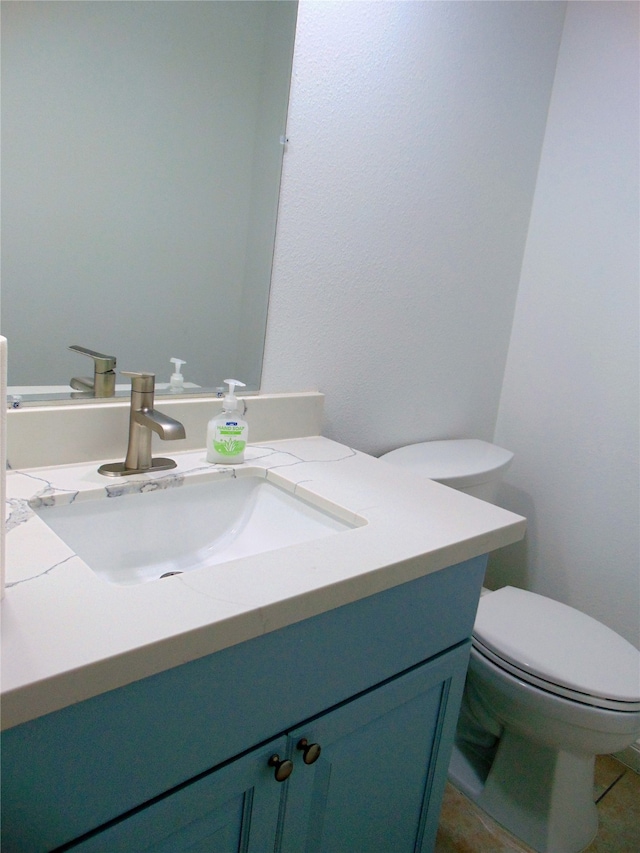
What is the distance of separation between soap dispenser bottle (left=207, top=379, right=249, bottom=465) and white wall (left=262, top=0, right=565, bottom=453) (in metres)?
0.21

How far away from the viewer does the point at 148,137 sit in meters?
1.07

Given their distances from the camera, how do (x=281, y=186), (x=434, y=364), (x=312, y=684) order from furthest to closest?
(x=434, y=364), (x=281, y=186), (x=312, y=684)

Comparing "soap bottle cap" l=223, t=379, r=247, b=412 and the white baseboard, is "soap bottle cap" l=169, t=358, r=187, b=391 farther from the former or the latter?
the white baseboard

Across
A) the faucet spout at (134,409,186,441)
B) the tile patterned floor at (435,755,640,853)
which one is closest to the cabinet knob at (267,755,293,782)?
the faucet spout at (134,409,186,441)

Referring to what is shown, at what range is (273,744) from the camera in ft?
2.65

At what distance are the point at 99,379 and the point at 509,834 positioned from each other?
1.34 meters

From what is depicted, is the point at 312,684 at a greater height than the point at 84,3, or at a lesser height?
lesser

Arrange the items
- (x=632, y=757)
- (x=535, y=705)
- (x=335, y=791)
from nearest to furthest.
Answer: (x=335, y=791) < (x=535, y=705) < (x=632, y=757)

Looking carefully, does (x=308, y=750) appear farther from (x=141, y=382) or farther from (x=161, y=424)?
(x=141, y=382)

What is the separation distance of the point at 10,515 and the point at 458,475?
39.5 inches

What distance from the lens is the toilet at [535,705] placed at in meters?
1.32

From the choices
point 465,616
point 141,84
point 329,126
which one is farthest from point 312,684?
point 329,126

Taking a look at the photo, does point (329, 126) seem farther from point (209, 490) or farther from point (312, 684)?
point (312, 684)

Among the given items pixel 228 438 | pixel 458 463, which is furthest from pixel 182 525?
pixel 458 463
